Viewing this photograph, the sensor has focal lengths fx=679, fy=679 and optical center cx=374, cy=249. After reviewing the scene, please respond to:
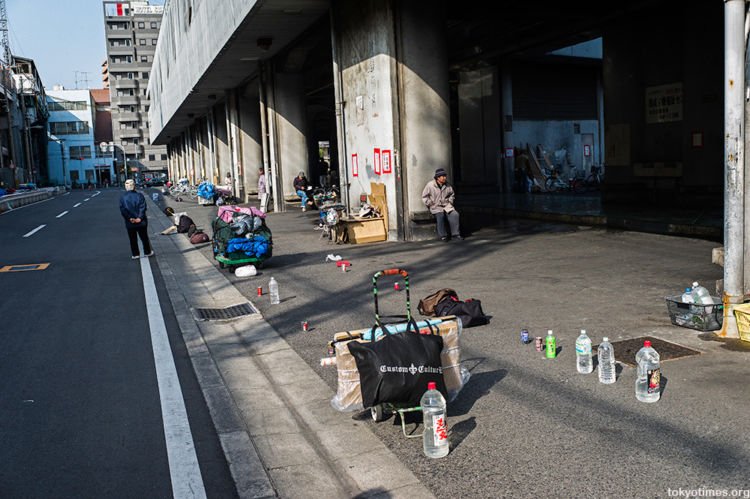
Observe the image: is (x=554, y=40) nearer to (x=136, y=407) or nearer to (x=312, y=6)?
(x=312, y=6)

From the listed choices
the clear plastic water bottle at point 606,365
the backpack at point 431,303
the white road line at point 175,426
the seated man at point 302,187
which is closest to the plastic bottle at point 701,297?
the clear plastic water bottle at point 606,365

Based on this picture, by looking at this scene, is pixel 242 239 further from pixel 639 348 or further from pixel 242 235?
pixel 639 348

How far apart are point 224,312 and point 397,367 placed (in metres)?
5.45

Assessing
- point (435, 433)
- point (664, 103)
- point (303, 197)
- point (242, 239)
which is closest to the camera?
point (435, 433)

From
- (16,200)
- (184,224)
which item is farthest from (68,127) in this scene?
(184,224)

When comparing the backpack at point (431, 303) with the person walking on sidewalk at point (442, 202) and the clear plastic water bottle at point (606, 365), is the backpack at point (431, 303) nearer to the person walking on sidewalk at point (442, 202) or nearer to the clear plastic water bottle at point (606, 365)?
the clear plastic water bottle at point (606, 365)

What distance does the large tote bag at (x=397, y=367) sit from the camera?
4.66m

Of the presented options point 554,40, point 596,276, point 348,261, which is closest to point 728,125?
point 596,276

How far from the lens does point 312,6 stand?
739 inches

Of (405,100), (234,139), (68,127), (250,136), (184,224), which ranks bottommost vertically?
(184,224)

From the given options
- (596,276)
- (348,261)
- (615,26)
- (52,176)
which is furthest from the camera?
(52,176)

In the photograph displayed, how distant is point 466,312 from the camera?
7.93 meters

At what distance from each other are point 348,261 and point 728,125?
7.86 metres

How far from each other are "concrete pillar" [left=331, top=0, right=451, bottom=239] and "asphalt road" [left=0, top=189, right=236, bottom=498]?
20.6ft
